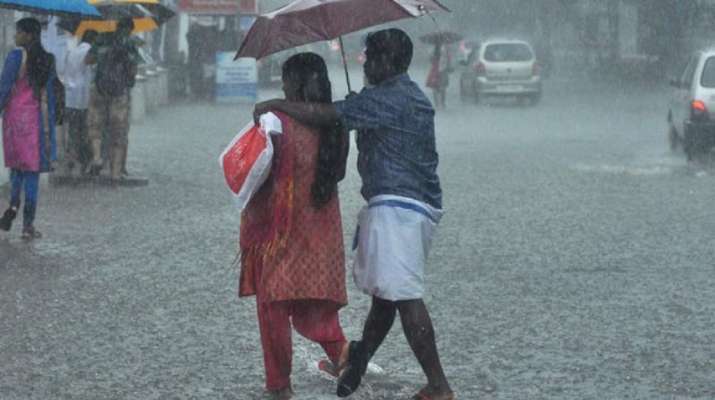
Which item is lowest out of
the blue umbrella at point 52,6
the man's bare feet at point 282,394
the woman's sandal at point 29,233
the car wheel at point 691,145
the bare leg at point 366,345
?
the car wheel at point 691,145

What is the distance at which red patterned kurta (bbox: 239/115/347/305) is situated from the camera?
6531 mm

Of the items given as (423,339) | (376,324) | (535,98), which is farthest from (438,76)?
(423,339)

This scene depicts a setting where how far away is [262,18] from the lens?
6797 millimetres

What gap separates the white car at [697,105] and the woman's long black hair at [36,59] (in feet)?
35.5

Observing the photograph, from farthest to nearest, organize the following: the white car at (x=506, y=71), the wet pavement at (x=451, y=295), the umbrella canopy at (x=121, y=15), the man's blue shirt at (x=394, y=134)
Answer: the white car at (x=506, y=71) < the umbrella canopy at (x=121, y=15) < the wet pavement at (x=451, y=295) < the man's blue shirt at (x=394, y=134)

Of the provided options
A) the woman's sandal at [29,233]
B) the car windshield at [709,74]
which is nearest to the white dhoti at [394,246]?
the woman's sandal at [29,233]

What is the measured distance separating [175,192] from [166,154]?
5.39 m

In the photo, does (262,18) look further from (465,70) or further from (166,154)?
(465,70)

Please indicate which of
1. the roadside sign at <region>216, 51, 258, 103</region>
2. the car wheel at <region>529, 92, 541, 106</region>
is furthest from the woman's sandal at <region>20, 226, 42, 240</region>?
the car wheel at <region>529, 92, 541, 106</region>

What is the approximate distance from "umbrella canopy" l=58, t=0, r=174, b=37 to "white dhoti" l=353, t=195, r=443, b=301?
10.6 metres

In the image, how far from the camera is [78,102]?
1689 centimetres

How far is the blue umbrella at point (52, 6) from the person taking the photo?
35.7ft

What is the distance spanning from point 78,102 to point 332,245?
1066 cm

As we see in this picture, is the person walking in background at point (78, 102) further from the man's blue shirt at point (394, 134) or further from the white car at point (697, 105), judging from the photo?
the man's blue shirt at point (394, 134)
